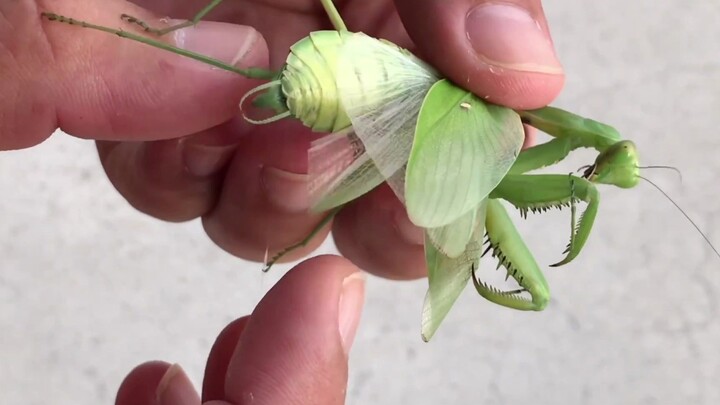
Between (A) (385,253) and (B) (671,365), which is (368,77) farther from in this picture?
(B) (671,365)

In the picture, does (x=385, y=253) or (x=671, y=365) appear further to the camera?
(x=671, y=365)

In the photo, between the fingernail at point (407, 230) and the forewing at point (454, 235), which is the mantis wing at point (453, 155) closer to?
the forewing at point (454, 235)

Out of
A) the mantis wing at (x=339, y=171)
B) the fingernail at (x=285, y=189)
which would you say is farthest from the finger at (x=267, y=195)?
the mantis wing at (x=339, y=171)

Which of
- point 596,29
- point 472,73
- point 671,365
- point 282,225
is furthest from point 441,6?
point 596,29

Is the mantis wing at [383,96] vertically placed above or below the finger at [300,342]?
above

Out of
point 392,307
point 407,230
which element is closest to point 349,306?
point 407,230

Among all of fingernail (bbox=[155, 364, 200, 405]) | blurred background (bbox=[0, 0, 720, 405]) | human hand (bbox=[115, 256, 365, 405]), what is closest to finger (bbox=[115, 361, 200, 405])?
fingernail (bbox=[155, 364, 200, 405])
